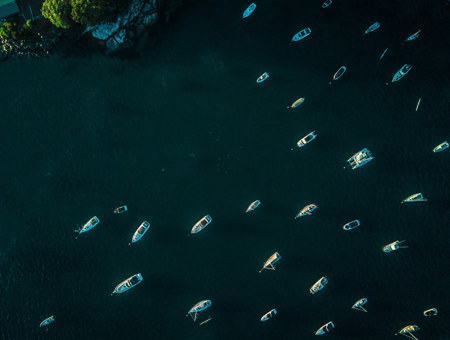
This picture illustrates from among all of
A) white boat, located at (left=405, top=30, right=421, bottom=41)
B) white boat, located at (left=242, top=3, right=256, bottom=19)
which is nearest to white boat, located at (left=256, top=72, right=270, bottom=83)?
A: white boat, located at (left=242, top=3, right=256, bottom=19)

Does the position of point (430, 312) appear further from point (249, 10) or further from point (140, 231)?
point (249, 10)

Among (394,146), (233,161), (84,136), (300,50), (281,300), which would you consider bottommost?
(281,300)

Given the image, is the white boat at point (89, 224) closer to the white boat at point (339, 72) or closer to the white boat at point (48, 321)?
the white boat at point (48, 321)

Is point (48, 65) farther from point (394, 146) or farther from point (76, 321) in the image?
point (394, 146)

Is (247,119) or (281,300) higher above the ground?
(247,119)

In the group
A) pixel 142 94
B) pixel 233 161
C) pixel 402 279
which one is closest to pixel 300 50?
pixel 233 161

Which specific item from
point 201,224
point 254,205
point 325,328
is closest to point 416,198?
point 325,328
